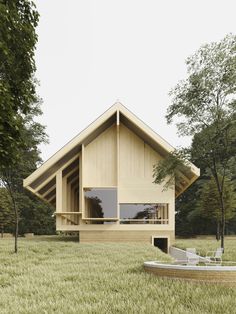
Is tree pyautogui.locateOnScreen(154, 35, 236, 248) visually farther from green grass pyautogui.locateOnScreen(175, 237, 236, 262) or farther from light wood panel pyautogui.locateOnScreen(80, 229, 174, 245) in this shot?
light wood panel pyautogui.locateOnScreen(80, 229, 174, 245)

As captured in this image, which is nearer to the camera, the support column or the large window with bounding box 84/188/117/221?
the support column

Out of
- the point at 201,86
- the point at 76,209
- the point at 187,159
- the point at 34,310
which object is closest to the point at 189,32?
the point at 201,86

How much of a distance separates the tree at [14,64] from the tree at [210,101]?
919cm

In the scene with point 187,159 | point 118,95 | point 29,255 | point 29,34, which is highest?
point 118,95

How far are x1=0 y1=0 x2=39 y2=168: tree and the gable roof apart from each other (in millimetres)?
12512

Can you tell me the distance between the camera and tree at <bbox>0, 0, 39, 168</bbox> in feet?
35.4

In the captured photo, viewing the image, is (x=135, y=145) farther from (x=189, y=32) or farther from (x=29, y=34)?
(x=29, y=34)

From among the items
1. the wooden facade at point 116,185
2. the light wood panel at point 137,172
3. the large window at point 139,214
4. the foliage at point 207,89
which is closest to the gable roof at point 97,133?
the wooden facade at point 116,185

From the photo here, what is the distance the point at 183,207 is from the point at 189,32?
3638 cm

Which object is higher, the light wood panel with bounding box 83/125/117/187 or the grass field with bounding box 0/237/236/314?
the light wood panel with bounding box 83/125/117/187

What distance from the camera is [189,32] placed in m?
19.6

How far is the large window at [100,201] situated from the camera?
27.2m

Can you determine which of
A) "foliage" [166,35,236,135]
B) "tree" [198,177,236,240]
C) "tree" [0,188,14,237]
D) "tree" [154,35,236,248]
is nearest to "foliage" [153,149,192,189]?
"tree" [154,35,236,248]

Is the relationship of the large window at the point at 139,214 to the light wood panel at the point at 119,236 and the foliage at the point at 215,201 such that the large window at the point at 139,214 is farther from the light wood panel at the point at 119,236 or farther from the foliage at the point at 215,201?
the foliage at the point at 215,201
